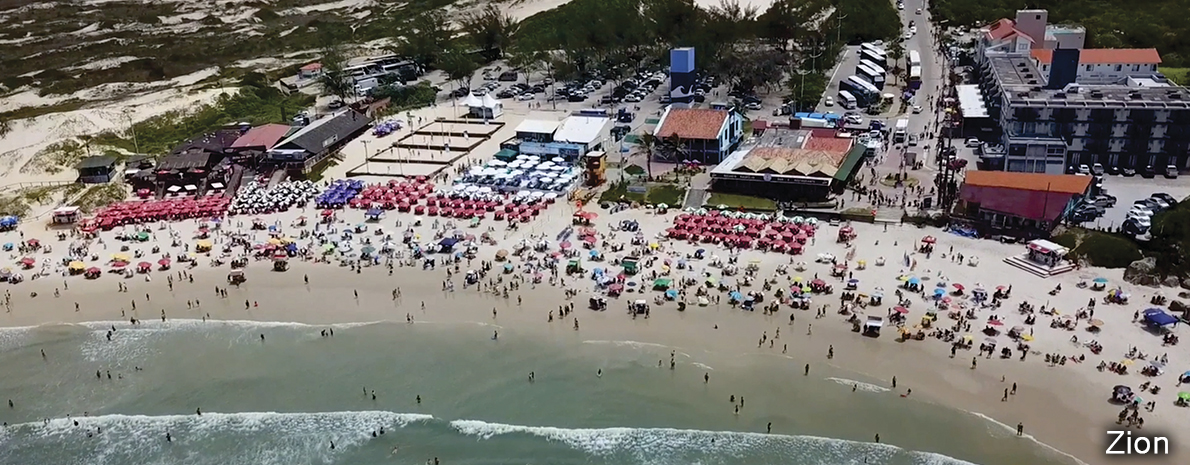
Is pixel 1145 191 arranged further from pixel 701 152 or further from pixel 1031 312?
pixel 701 152

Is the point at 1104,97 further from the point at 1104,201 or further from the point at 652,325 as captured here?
the point at 652,325

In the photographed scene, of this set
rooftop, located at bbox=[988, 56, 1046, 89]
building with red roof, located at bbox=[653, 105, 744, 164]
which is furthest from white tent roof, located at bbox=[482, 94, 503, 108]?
rooftop, located at bbox=[988, 56, 1046, 89]

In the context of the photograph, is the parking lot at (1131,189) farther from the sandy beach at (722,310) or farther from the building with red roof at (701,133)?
the building with red roof at (701,133)

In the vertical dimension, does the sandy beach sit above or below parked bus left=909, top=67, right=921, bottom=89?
below

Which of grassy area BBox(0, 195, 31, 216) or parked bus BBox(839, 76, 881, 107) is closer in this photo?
grassy area BBox(0, 195, 31, 216)

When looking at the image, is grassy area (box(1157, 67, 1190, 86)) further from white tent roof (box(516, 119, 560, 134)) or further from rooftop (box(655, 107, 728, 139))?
white tent roof (box(516, 119, 560, 134))

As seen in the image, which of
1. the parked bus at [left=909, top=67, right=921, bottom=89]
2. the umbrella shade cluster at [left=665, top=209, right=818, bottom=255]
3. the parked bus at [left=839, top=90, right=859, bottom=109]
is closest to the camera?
the umbrella shade cluster at [left=665, top=209, right=818, bottom=255]

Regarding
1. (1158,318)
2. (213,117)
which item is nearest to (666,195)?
(1158,318)
